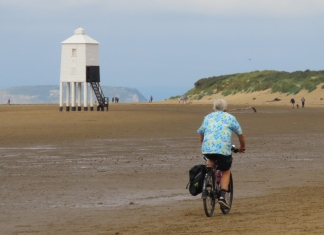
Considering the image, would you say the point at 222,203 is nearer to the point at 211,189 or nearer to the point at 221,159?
the point at 211,189

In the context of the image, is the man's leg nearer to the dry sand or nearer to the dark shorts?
the dark shorts

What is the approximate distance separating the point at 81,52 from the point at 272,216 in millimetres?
49527

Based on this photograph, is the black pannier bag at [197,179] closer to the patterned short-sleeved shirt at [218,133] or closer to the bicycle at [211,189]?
the bicycle at [211,189]

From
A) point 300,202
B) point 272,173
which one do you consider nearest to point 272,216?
point 300,202

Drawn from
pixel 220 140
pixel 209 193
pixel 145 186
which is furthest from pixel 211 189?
pixel 145 186

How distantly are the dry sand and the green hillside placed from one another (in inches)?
2260

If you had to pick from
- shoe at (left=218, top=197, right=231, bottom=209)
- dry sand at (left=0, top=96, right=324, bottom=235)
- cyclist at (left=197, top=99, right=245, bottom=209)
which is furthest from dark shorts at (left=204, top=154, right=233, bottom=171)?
dry sand at (left=0, top=96, right=324, bottom=235)

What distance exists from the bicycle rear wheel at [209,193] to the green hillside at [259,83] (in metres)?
72.2

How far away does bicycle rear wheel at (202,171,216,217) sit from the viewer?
1138 centimetres

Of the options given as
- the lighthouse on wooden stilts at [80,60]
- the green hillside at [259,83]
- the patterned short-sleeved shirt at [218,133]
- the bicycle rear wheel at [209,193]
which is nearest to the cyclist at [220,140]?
the patterned short-sleeved shirt at [218,133]

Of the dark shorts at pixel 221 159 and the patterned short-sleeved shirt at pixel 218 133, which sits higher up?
the patterned short-sleeved shirt at pixel 218 133

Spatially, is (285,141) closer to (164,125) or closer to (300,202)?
(164,125)

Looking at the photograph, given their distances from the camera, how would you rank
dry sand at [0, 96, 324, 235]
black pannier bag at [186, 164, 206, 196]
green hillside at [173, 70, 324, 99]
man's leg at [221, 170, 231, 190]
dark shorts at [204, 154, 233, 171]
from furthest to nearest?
green hillside at [173, 70, 324, 99] < man's leg at [221, 170, 231, 190] < dark shorts at [204, 154, 233, 171] < black pannier bag at [186, 164, 206, 196] < dry sand at [0, 96, 324, 235]

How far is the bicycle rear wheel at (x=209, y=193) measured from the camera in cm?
1138
